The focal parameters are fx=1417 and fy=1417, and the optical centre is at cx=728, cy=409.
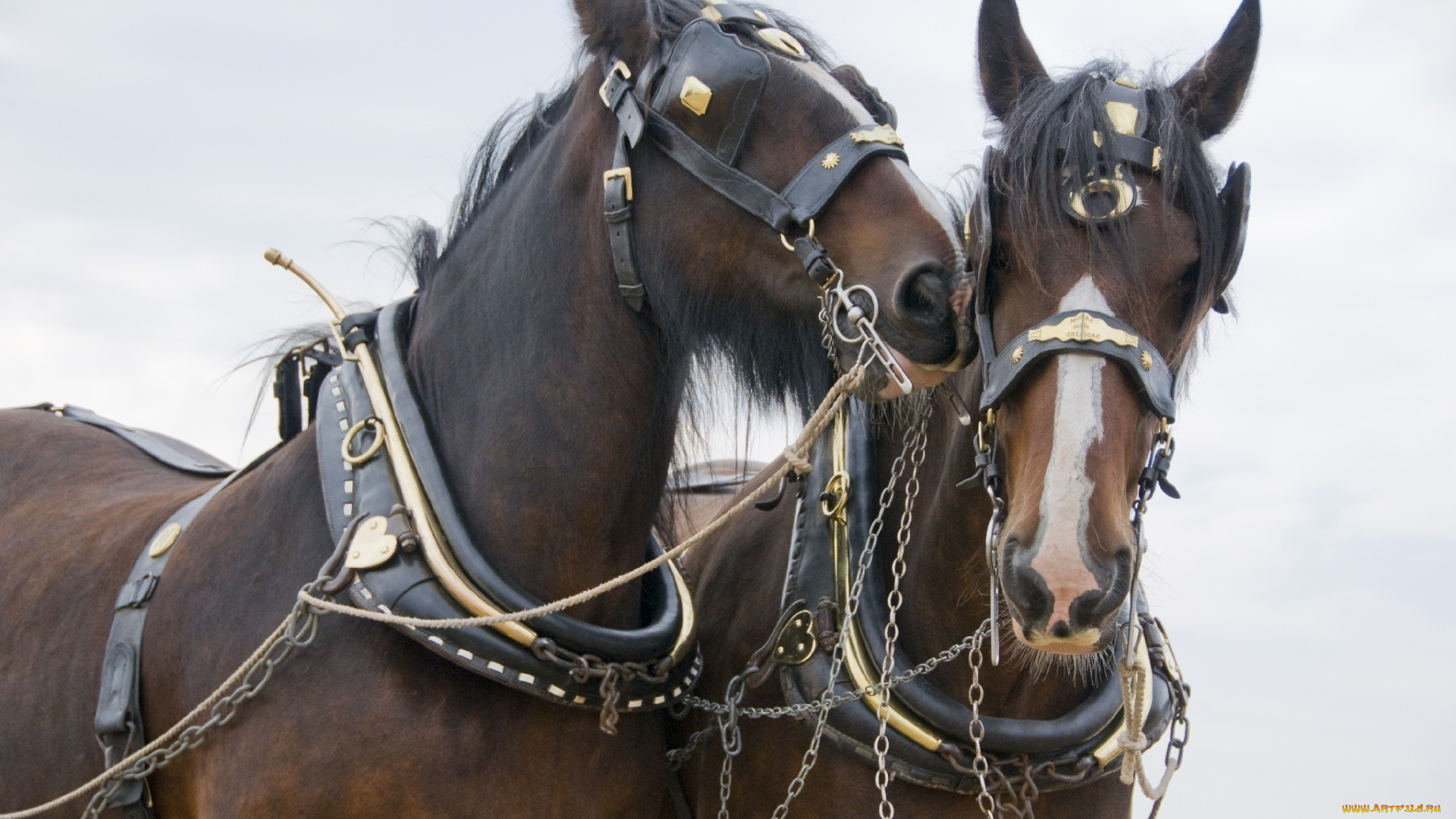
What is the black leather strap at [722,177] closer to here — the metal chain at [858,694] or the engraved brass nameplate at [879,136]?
the engraved brass nameplate at [879,136]

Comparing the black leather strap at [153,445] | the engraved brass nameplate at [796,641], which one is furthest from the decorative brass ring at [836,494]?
the black leather strap at [153,445]

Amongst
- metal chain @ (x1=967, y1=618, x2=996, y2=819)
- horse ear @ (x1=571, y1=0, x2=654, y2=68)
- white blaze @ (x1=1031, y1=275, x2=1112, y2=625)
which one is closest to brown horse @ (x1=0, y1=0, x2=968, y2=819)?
horse ear @ (x1=571, y1=0, x2=654, y2=68)

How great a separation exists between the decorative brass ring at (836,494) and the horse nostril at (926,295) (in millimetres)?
675

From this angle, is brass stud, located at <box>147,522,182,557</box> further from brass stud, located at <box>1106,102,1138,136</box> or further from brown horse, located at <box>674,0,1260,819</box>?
brass stud, located at <box>1106,102,1138,136</box>

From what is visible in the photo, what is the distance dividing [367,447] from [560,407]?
0.49 meters

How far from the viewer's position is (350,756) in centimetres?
307

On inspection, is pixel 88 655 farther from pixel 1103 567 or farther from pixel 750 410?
pixel 1103 567

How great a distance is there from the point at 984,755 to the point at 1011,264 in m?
1.11

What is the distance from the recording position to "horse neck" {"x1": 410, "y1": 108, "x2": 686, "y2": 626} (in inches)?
130

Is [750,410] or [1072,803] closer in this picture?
[1072,803]

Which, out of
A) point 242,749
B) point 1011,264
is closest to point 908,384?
point 1011,264

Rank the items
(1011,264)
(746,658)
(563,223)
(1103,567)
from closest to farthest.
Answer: (1103,567) → (1011,264) → (563,223) → (746,658)

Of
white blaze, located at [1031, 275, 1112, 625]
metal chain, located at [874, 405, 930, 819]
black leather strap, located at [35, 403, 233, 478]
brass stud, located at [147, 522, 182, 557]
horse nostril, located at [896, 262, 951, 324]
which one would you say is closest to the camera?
white blaze, located at [1031, 275, 1112, 625]

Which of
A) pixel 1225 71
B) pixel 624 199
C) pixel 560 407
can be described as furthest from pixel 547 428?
pixel 1225 71
